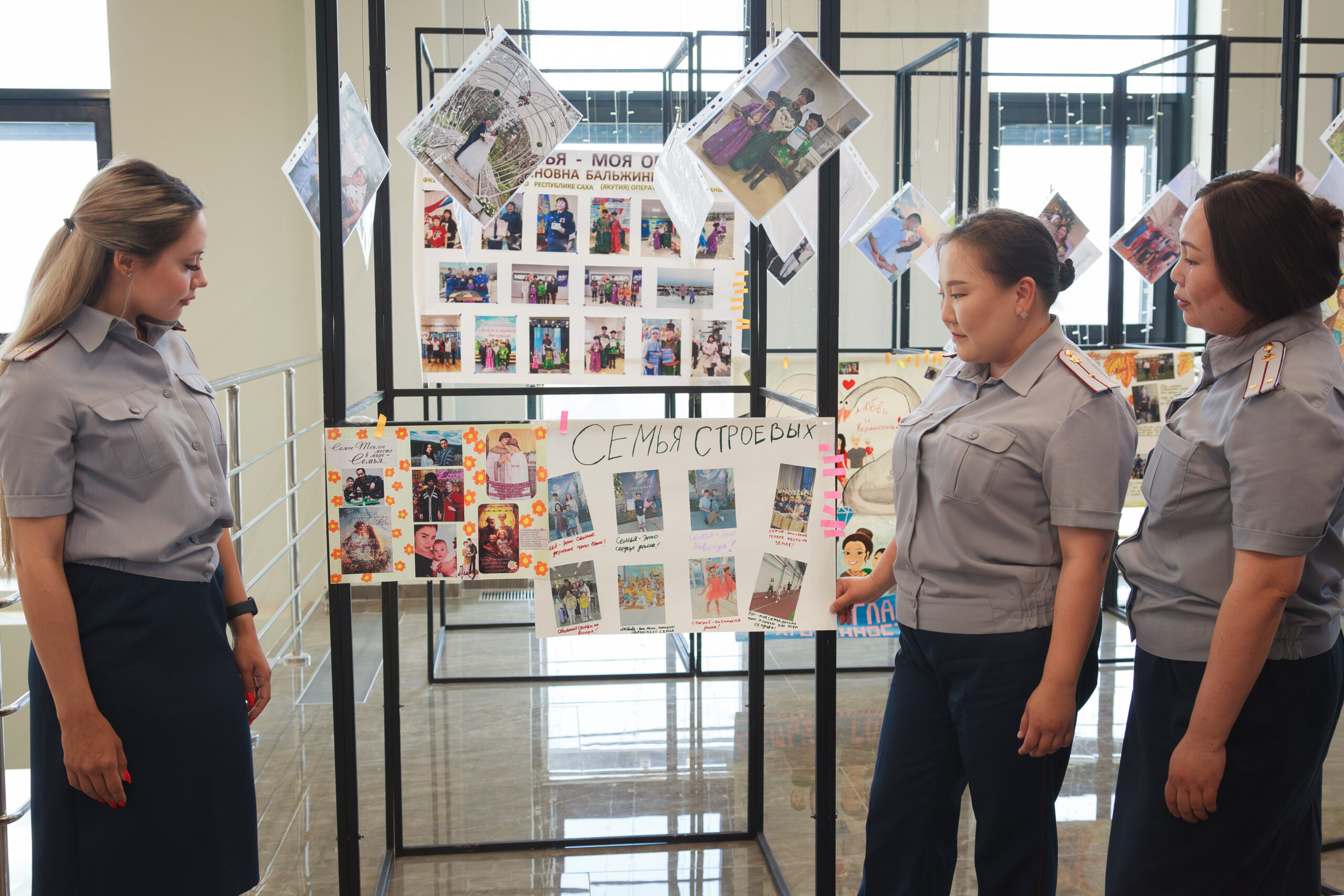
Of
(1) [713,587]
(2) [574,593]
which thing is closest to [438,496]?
(2) [574,593]

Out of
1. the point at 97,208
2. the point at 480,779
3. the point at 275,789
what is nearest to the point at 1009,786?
the point at 97,208

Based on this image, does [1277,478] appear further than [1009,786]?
No

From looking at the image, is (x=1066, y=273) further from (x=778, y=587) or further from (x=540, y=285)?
(x=540, y=285)

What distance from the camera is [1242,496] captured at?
1.37 m

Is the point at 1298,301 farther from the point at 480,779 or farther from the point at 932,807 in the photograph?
the point at 480,779

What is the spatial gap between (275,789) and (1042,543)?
7.39 feet

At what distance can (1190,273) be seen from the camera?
1.50m

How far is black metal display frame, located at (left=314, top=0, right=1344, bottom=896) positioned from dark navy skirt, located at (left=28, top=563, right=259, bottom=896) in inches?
11.5

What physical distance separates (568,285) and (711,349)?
1.42ft

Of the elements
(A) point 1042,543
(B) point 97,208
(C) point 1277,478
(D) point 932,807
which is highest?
(B) point 97,208

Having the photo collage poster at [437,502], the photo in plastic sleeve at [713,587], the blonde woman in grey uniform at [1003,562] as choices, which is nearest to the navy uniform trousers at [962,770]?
the blonde woman in grey uniform at [1003,562]

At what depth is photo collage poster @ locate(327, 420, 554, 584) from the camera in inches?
72.6

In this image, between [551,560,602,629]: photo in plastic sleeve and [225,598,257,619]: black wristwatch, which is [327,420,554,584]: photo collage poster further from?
[225,598,257,619]: black wristwatch

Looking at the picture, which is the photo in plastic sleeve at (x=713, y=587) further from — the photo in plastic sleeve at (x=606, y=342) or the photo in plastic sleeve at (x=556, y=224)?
the photo in plastic sleeve at (x=556, y=224)
